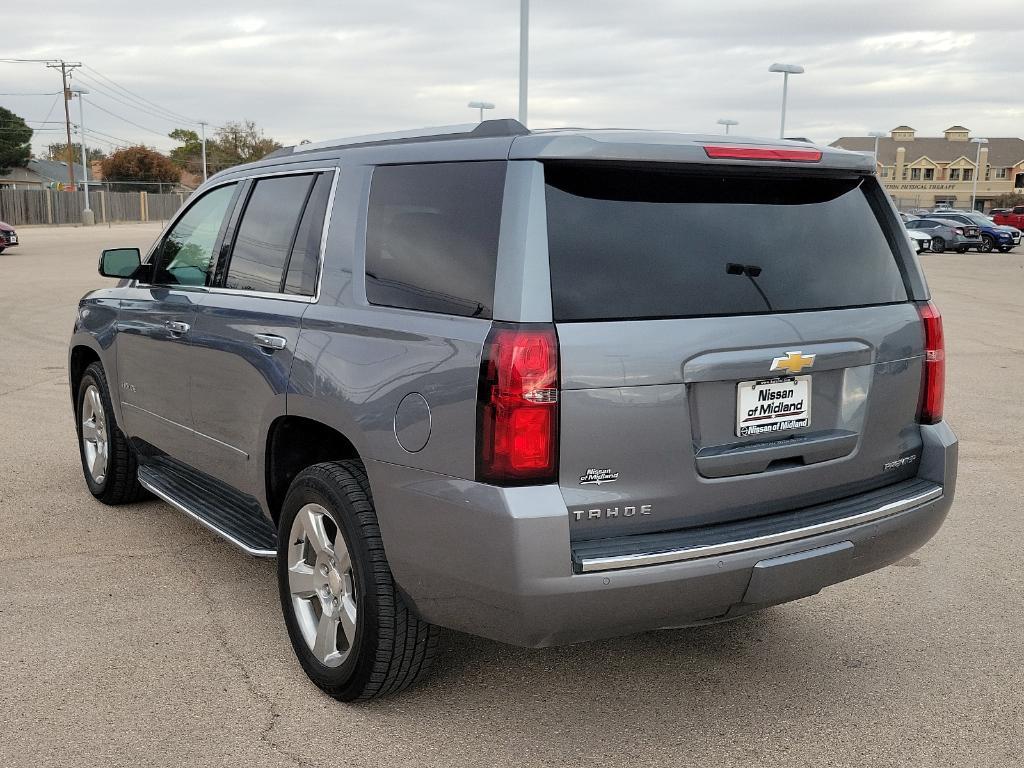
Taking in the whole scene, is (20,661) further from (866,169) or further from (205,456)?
(866,169)

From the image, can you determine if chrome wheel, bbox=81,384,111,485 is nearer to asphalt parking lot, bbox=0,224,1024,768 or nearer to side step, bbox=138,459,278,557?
asphalt parking lot, bbox=0,224,1024,768

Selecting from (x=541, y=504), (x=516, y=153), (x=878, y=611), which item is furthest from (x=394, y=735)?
(x=878, y=611)

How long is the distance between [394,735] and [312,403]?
1.11 m

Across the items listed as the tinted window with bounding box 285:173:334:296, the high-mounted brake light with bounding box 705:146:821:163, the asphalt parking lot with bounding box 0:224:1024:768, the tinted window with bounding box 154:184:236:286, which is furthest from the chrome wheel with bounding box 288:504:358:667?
the high-mounted brake light with bounding box 705:146:821:163

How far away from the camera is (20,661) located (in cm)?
382

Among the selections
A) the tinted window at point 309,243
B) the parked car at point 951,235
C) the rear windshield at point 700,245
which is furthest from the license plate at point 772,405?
the parked car at point 951,235

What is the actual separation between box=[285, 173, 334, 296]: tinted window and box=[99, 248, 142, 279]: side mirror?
175cm

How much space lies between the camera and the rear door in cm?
380

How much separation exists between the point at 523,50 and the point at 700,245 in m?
17.7

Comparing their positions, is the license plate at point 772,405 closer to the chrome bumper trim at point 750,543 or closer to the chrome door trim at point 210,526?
the chrome bumper trim at point 750,543

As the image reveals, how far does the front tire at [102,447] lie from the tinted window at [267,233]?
1.63 m

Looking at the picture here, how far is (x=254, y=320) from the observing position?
3996mm

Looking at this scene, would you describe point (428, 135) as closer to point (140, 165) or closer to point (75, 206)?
point (75, 206)

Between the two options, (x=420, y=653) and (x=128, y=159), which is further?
(x=128, y=159)
